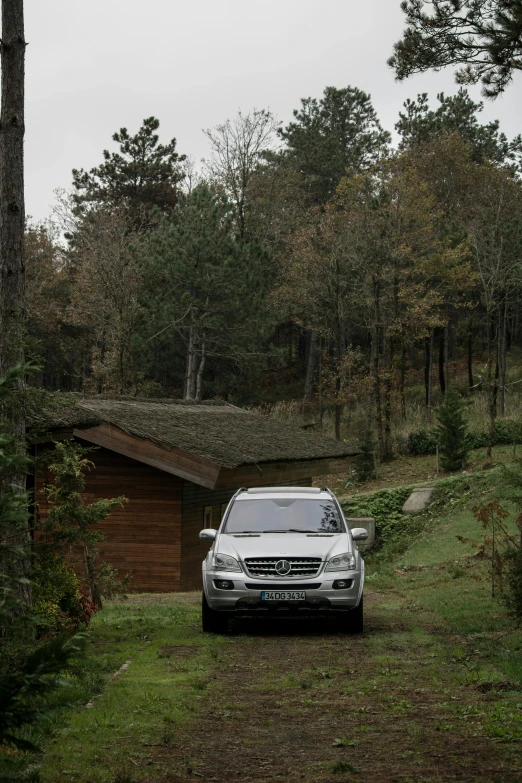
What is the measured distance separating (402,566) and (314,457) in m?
4.94

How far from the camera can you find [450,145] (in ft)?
175

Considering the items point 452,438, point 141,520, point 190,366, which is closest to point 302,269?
point 190,366

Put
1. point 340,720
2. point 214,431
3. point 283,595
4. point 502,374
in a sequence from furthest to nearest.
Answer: point 502,374 → point 214,431 → point 283,595 → point 340,720

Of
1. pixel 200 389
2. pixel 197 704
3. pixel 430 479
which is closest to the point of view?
pixel 197 704

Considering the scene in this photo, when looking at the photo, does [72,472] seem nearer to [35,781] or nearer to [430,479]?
[35,781]

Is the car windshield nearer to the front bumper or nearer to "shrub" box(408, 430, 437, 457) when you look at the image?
the front bumper

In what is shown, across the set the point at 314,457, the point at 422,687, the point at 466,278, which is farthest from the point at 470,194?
the point at 422,687

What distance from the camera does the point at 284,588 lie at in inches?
470

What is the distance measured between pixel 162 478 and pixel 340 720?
49.5 ft

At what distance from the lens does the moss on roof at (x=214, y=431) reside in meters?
21.2

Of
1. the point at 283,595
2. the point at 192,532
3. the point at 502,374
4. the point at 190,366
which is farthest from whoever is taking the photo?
the point at 502,374

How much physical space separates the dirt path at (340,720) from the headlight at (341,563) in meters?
1.02

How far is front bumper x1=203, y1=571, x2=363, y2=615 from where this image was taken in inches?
470

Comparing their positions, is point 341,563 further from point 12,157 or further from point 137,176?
point 137,176
